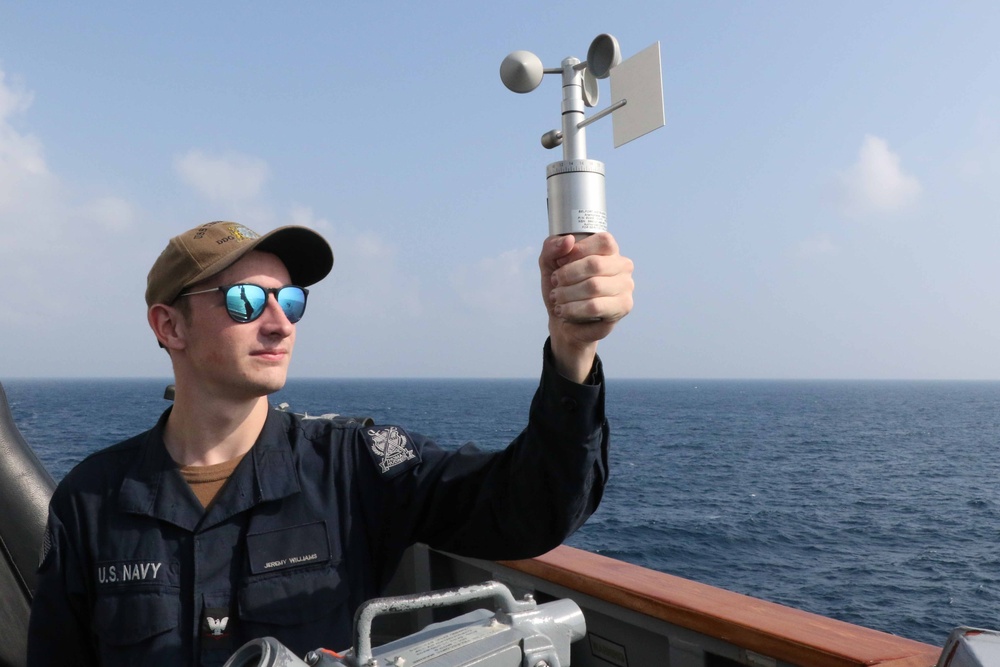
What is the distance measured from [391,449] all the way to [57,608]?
36.8 inches

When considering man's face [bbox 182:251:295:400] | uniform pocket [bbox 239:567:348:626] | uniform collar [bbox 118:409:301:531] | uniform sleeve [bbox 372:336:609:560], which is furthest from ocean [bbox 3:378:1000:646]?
man's face [bbox 182:251:295:400]

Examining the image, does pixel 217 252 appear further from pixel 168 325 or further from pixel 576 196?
pixel 576 196

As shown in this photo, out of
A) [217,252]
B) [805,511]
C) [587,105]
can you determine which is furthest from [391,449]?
[805,511]

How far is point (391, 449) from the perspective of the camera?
2025 millimetres

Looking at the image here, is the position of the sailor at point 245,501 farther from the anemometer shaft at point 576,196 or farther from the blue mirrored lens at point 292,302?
the anemometer shaft at point 576,196

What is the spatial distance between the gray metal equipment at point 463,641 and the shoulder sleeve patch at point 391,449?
0.75 meters

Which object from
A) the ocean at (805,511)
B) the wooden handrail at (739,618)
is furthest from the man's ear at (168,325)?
the ocean at (805,511)

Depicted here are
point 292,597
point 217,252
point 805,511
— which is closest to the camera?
point 292,597

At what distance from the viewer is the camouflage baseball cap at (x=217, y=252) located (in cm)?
198

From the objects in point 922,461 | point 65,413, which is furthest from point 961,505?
point 65,413

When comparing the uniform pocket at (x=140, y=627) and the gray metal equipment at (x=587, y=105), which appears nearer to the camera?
the gray metal equipment at (x=587, y=105)

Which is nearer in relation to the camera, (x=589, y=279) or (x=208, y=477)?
(x=589, y=279)

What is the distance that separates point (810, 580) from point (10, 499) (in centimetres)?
2066

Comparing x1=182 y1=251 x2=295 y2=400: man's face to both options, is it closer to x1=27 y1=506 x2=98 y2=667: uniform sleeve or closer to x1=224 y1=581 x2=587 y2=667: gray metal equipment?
x1=27 y1=506 x2=98 y2=667: uniform sleeve
